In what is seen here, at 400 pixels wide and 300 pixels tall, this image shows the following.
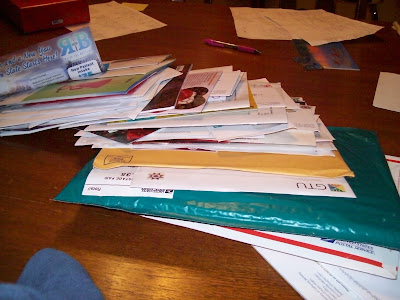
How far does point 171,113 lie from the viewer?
1.73ft

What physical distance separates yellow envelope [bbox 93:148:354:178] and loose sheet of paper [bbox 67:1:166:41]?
0.60 m

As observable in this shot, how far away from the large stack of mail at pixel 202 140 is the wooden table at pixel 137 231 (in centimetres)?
3

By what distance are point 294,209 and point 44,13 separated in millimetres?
910

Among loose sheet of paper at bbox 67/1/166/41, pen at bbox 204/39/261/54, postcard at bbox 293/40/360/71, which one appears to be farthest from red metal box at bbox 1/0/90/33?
postcard at bbox 293/40/360/71

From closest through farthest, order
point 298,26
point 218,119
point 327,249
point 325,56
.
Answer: point 327,249 < point 218,119 < point 325,56 < point 298,26

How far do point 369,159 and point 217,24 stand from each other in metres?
0.74

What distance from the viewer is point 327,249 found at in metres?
0.41

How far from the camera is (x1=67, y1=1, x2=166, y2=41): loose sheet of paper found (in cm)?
103

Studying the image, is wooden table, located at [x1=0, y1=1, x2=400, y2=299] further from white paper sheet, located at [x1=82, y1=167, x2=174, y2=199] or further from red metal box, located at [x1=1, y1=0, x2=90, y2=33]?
red metal box, located at [x1=1, y1=0, x2=90, y2=33]

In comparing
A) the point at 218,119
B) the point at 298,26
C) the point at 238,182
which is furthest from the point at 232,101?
the point at 298,26

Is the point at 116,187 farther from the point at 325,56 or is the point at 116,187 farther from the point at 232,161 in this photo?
the point at 325,56

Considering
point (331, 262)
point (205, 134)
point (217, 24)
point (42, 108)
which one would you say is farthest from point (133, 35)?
point (331, 262)

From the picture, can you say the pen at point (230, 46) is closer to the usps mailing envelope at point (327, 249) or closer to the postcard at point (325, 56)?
the postcard at point (325, 56)

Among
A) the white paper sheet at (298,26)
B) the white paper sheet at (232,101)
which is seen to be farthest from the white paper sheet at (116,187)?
the white paper sheet at (298,26)
